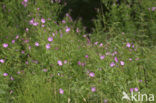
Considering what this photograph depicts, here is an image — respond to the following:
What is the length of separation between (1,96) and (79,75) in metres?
0.75

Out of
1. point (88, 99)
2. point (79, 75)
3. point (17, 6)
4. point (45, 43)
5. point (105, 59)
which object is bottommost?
point (88, 99)

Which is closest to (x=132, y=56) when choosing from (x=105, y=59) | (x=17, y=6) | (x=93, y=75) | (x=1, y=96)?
(x=105, y=59)

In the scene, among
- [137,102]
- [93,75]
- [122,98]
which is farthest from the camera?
[93,75]

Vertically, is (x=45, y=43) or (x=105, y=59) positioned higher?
(x=45, y=43)

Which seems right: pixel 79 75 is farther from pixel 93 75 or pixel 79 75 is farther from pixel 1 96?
pixel 1 96

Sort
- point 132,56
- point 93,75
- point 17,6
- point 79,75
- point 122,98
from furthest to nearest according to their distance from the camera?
1. point 17,6
2. point 132,56
3. point 79,75
4. point 93,75
5. point 122,98

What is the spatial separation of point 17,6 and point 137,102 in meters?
2.62

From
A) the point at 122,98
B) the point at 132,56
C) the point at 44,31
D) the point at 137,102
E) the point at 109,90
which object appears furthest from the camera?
the point at 44,31

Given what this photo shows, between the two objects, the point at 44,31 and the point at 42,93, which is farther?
the point at 44,31

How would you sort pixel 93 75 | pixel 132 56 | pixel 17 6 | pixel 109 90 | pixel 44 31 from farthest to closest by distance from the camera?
pixel 17 6 < pixel 44 31 < pixel 132 56 < pixel 93 75 < pixel 109 90

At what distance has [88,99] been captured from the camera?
7.06 ft

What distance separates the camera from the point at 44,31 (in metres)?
3.00

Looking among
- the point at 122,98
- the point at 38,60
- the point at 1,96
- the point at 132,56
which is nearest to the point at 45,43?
the point at 38,60

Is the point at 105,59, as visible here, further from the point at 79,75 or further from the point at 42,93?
the point at 42,93
